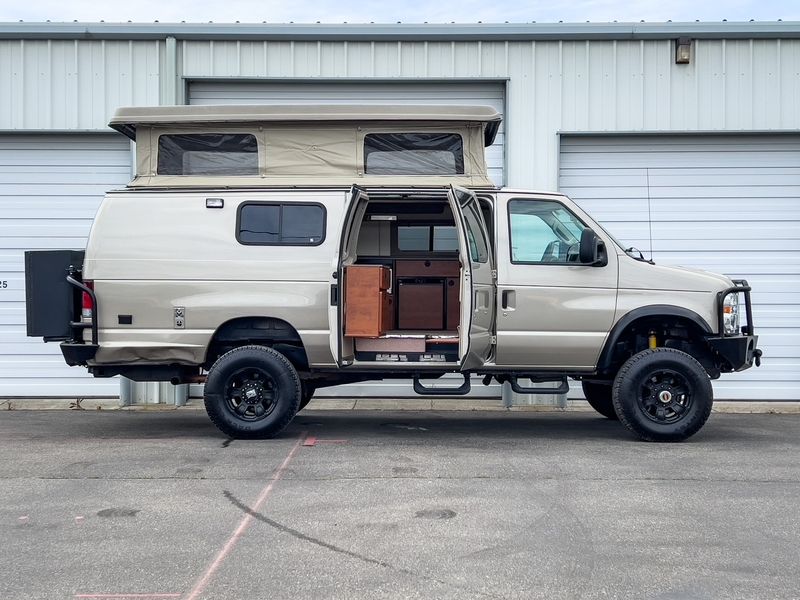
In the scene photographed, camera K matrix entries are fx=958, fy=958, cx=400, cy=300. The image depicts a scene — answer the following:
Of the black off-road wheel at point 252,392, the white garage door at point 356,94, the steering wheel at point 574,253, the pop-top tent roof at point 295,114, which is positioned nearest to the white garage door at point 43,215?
the white garage door at point 356,94

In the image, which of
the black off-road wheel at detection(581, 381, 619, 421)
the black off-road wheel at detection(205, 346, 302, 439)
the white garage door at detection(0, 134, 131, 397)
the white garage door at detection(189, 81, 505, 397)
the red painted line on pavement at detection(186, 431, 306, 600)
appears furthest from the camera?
the white garage door at detection(189, 81, 505, 397)

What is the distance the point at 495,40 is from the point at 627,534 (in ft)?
27.7

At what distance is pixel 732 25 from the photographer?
12.4 meters

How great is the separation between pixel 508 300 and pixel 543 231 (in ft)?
2.44

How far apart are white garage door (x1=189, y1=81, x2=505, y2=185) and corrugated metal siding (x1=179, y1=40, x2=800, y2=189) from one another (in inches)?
8.0

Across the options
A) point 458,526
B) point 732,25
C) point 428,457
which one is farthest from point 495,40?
point 458,526

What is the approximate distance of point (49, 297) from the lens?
8.88 m

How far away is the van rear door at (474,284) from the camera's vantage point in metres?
8.45

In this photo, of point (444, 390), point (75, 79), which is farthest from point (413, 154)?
point (75, 79)

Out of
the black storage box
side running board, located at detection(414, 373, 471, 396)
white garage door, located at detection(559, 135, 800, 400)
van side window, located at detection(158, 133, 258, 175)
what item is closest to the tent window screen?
van side window, located at detection(158, 133, 258, 175)

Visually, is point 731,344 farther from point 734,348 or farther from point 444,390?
point 444,390

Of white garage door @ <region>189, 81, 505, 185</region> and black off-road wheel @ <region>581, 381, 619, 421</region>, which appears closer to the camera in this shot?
black off-road wheel @ <region>581, 381, 619, 421</region>

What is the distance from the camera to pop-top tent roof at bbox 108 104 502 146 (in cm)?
915

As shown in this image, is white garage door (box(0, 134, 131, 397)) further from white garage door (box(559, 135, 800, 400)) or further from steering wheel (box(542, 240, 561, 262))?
steering wheel (box(542, 240, 561, 262))
